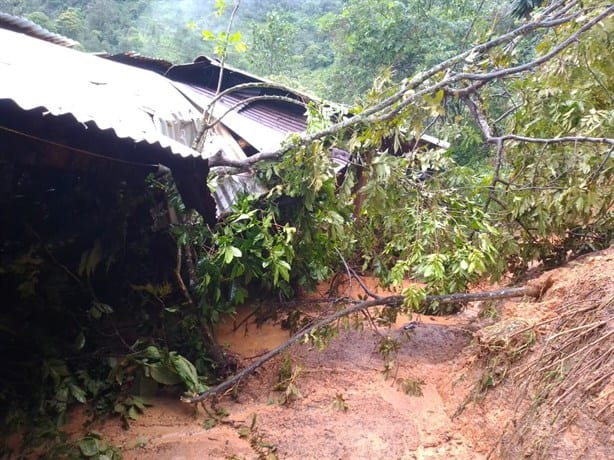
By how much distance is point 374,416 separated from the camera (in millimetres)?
3467

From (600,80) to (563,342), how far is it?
9.48ft

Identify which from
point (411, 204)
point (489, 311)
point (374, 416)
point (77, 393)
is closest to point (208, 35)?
point (411, 204)

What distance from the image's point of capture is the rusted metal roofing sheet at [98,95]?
1981mm

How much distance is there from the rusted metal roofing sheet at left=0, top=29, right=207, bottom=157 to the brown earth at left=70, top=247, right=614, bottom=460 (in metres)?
2.03

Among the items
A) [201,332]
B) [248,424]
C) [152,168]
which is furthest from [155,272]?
[248,424]

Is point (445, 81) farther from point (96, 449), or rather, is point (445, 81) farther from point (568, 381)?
point (96, 449)

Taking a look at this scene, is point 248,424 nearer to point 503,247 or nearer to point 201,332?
point 201,332

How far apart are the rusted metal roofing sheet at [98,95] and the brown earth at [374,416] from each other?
79.8 inches

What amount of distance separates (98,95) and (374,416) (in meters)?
3.08

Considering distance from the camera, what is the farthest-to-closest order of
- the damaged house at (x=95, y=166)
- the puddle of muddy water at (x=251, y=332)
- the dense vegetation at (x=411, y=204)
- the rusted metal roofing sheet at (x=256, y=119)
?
the rusted metal roofing sheet at (x=256, y=119), the puddle of muddy water at (x=251, y=332), the dense vegetation at (x=411, y=204), the damaged house at (x=95, y=166)

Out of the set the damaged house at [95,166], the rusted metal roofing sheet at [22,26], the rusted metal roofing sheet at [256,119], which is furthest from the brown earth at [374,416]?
the rusted metal roofing sheet at [22,26]

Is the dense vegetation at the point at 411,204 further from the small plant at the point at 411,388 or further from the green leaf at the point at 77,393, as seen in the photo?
the small plant at the point at 411,388

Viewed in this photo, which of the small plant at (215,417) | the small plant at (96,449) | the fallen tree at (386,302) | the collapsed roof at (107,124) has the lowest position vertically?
the small plant at (215,417)

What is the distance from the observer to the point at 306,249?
163 inches
